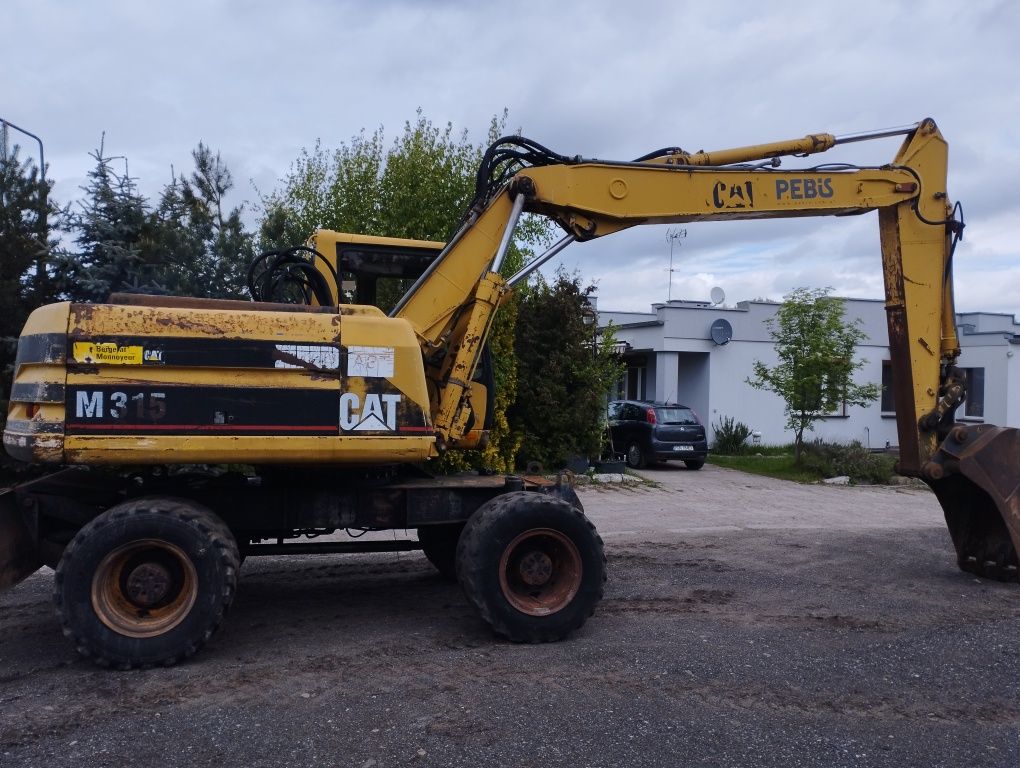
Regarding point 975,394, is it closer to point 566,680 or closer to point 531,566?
point 531,566

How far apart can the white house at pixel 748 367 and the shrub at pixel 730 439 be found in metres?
0.44

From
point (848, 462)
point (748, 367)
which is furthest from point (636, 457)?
point (748, 367)

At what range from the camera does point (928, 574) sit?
28.4ft

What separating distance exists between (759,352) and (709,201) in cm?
1790

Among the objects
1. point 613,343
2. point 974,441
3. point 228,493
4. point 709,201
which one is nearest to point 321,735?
point 228,493

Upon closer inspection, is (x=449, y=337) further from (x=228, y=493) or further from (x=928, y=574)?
(x=928, y=574)

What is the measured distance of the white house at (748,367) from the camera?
78.8 ft

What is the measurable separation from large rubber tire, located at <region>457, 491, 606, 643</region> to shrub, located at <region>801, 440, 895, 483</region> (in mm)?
13150

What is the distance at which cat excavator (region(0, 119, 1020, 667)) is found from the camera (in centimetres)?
568

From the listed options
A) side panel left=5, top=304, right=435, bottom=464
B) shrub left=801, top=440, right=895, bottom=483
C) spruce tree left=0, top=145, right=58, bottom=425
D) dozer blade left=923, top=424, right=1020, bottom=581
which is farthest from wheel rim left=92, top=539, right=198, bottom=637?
shrub left=801, top=440, right=895, bottom=483

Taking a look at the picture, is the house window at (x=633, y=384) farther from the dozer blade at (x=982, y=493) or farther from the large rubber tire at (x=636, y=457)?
the dozer blade at (x=982, y=493)

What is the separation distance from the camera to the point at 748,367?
2464 cm

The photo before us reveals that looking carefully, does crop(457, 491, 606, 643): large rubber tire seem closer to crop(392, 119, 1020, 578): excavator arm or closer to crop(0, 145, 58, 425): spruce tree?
crop(392, 119, 1020, 578): excavator arm

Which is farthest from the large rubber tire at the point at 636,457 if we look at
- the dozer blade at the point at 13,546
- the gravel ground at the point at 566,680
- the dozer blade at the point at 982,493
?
the dozer blade at the point at 13,546
